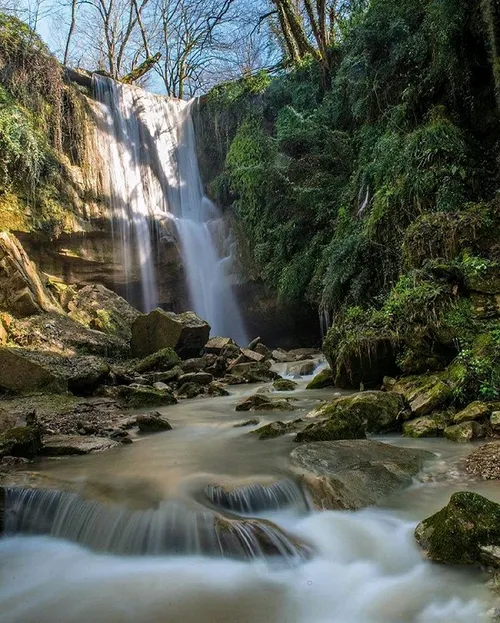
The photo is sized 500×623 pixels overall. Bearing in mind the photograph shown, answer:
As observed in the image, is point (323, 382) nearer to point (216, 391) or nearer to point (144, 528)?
point (216, 391)

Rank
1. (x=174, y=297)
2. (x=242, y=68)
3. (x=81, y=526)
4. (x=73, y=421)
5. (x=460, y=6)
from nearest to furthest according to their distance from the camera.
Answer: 1. (x=81, y=526)
2. (x=73, y=421)
3. (x=460, y=6)
4. (x=174, y=297)
5. (x=242, y=68)

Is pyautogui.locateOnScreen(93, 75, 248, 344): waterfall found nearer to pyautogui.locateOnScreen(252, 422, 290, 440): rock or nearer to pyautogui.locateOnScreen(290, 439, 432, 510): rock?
pyautogui.locateOnScreen(252, 422, 290, 440): rock

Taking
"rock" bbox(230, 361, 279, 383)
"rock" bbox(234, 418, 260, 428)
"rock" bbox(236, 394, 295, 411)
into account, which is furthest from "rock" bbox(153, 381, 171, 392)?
"rock" bbox(234, 418, 260, 428)

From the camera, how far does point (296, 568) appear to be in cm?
290

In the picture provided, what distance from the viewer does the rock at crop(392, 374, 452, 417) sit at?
213 inches

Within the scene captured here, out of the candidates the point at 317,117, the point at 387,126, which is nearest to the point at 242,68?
the point at 317,117

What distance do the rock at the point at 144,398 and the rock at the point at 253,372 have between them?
2461mm

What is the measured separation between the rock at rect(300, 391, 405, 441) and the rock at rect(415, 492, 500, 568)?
7.17 feet

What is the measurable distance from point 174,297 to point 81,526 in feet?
46.8

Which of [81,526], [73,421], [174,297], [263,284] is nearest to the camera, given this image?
[81,526]

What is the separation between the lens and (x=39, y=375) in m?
8.01

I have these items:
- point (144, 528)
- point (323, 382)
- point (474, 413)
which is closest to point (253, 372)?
point (323, 382)

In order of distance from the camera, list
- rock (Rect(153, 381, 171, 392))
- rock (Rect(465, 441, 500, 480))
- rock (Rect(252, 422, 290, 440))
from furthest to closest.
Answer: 1. rock (Rect(153, 381, 171, 392))
2. rock (Rect(252, 422, 290, 440))
3. rock (Rect(465, 441, 500, 480))

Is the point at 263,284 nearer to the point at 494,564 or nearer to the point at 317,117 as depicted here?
the point at 317,117
